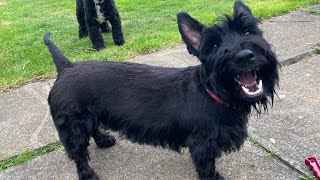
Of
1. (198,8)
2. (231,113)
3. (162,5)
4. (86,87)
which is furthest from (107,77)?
(162,5)

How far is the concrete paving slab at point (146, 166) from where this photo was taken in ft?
10.7

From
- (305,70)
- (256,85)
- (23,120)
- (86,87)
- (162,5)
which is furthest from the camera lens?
(162,5)

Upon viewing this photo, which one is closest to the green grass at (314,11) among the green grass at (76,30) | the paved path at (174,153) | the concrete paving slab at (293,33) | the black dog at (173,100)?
the concrete paving slab at (293,33)

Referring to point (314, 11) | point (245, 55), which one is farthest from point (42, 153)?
point (314, 11)

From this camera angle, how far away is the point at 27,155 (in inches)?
146

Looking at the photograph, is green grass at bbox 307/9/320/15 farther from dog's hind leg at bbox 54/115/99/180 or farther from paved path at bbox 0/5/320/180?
dog's hind leg at bbox 54/115/99/180

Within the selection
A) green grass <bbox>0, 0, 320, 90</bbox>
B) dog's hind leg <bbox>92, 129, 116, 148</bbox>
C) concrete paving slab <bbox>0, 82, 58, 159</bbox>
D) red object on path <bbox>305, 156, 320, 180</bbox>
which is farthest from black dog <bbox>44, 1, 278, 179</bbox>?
green grass <bbox>0, 0, 320, 90</bbox>

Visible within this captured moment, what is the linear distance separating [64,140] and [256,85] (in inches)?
63.0

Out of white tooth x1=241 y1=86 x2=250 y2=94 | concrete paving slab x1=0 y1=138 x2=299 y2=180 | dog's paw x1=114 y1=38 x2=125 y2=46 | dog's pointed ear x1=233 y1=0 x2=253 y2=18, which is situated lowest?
dog's paw x1=114 y1=38 x2=125 y2=46

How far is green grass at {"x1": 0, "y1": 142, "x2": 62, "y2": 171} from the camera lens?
11.9 ft

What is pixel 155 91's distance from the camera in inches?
122

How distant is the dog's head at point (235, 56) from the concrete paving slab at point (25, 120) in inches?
76.9

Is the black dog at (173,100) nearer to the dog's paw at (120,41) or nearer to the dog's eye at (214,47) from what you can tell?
the dog's eye at (214,47)

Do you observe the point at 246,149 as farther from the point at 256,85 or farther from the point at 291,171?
the point at 256,85
